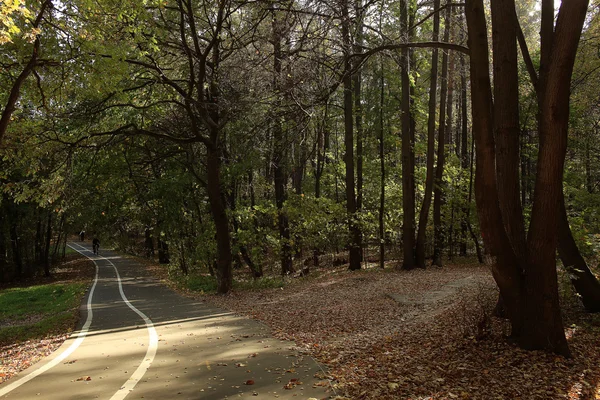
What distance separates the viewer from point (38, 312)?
55.3 ft

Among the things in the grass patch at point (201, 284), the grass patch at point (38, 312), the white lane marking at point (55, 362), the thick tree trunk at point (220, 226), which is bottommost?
the grass patch at point (38, 312)

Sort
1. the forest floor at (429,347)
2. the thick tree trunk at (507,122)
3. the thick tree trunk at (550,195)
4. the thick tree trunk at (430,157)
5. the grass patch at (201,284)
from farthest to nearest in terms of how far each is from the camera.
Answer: the thick tree trunk at (430,157), the grass patch at (201,284), the thick tree trunk at (507,122), the thick tree trunk at (550,195), the forest floor at (429,347)

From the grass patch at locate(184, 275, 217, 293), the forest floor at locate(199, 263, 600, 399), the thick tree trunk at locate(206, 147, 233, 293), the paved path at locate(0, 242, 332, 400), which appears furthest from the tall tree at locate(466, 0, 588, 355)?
the grass patch at locate(184, 275, 217, 293)

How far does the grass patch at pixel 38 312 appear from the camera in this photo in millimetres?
10938

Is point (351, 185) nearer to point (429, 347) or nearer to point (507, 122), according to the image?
point (429, 347)

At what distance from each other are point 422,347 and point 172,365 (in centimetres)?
379

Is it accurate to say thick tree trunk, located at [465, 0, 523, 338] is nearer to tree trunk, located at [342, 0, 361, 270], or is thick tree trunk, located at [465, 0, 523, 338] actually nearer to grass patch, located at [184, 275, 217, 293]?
grass patch, located at [184, 275, 217, 293]

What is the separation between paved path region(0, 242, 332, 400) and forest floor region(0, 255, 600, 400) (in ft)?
1.42

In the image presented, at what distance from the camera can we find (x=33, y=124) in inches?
441

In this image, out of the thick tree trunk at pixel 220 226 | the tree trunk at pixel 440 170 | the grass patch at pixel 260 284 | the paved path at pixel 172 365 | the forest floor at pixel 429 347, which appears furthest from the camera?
the tree trunk at pixel 440 170

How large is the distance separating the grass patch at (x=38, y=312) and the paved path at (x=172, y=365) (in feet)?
3.84

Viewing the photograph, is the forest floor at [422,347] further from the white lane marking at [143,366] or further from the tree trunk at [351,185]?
the tree trunk at [351,185]

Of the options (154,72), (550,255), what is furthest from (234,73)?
(550,255)

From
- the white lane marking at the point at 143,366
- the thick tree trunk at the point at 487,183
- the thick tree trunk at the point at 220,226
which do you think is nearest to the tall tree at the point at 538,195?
the thick tree trunk at the point at 487,183
